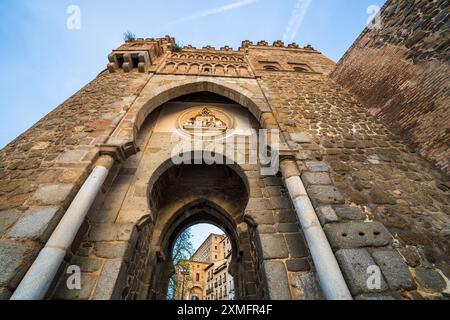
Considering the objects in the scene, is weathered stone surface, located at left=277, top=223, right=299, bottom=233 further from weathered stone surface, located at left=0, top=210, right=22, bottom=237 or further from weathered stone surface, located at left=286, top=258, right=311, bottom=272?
weathered stone surface, located at left=0, top=210, right=22, bottom=237

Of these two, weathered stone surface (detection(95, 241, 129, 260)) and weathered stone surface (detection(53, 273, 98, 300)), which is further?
weathered stone surface (detection(95, 241, 129, 260))

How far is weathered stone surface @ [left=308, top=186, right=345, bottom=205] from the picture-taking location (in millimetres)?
3061

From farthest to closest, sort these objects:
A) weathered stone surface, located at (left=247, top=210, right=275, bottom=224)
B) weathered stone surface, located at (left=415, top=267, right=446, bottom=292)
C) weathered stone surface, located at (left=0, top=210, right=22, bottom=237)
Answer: weathered stone surface, located at (left=247, top=210, right=275, bottom=224), weathered stone surface, located at (left=0, top=210, right=22, bottom=237), weathered stone surface, located at (left=415, top=267, right=446, bottom=292)

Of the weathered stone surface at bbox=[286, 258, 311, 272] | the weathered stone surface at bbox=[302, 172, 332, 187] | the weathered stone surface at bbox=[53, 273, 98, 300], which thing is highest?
the weathered stone surface at bbox=[302, 172, 332, 187]

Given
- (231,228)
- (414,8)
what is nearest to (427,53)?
(414,8)

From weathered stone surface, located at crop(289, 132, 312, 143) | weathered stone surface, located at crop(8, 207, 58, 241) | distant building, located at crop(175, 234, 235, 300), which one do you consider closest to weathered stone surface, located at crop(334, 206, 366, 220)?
weathered stone surface, located at crop(289, 132, 312, 143)

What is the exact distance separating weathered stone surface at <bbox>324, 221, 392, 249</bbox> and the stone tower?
2 centimetres

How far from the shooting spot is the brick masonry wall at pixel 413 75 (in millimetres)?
3930

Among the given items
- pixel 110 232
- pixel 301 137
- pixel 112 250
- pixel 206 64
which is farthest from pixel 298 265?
pixel 206 64

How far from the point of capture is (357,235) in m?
2.69

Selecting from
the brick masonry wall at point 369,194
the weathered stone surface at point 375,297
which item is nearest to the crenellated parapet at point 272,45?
the brick masonry wall at point 369,194

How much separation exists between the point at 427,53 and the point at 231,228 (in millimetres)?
6542

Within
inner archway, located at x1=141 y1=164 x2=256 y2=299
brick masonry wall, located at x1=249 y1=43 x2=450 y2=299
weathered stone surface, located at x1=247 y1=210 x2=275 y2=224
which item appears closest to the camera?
brick masonry wall, located at x1=249 y1=43 x2=450 y2=299

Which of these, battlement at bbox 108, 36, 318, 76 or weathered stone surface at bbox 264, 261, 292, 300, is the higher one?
battlement at bbox 108, 36, 318, 76
